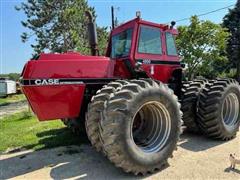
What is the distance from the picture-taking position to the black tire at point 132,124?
17.0 feet

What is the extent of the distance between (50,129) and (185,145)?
171 inches

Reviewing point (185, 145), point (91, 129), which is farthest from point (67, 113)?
point (185, 145)

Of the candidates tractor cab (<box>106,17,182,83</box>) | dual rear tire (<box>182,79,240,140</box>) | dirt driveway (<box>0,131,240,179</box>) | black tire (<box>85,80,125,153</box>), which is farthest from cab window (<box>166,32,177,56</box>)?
black tire (<box>85,80,125,153</box>)

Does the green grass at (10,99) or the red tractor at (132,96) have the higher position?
the red tractor at (132,96)

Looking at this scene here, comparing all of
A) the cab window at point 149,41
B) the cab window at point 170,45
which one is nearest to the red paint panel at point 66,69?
the cab window at point 149,41

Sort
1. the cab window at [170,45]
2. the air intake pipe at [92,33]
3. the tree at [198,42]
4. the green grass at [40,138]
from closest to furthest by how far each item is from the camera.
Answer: the air intake pipe at [92,33] < the cab window at [170,45] < the green grass at [40,138] < the tree at [198,42]

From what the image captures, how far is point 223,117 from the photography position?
8.03 meters

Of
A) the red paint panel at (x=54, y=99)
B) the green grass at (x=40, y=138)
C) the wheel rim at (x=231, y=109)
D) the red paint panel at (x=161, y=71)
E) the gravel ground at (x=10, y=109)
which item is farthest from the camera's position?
the gravel ground at (x=10, y=109)

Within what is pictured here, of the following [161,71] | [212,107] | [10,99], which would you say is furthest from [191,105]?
[10,99]

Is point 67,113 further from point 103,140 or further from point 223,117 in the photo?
point 223,117

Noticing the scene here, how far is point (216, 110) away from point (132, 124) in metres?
2.51

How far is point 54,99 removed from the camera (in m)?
5.77

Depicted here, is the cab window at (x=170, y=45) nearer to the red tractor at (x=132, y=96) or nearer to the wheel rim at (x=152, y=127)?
the red tractor at (x=132, y=96)

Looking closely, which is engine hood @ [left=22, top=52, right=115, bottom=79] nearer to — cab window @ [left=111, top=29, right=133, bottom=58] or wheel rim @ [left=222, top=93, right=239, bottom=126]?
cab window @ [left=111, top=29, right=133, bottom=58]
